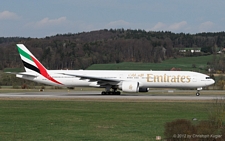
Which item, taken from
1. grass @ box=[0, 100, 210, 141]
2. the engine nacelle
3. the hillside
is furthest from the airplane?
the hillside

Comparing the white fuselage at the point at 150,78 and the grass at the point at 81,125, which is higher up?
the white fuselage at the point at 150,78

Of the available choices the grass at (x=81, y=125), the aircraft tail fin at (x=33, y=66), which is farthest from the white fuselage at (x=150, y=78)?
the grass at (x=81, y=125)

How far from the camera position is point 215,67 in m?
126

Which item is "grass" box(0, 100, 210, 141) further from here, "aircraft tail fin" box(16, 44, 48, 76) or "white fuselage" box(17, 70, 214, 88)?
"aircraft tail fin" box(16, 44, 48, 76)

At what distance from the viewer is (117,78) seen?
175 feet

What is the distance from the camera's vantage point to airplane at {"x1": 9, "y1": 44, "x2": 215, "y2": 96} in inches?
2064

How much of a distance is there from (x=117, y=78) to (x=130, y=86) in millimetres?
3415

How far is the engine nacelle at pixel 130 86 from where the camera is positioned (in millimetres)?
50344

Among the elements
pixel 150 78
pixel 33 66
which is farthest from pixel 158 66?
pixel 33 66

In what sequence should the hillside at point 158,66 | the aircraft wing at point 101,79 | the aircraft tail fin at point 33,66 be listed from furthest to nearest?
the hillside at point 158,66 → the aircraft tail fin at point 33,66 → the aircraft wing at point 101,79

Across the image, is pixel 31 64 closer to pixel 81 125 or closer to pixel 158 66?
pixel 81 125

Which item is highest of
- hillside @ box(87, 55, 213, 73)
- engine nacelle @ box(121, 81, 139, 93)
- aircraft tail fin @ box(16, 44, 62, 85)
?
hillside @ box(87, 55, 213, 73)

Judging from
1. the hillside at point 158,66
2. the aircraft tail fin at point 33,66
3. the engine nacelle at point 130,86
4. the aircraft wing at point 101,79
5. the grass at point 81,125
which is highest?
the hillside at point 158,66

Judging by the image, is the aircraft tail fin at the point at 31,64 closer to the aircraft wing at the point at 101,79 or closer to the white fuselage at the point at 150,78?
the white fuselage at the point at 150,78
